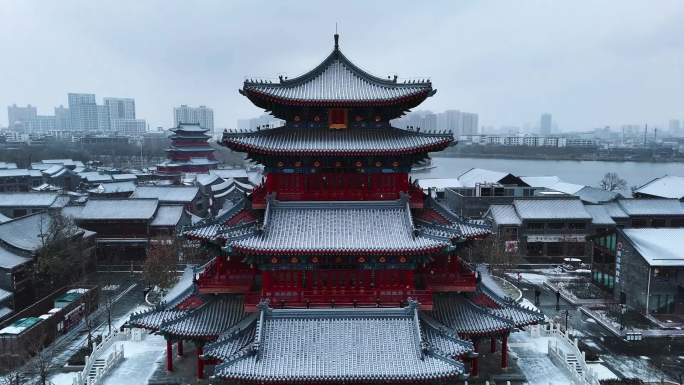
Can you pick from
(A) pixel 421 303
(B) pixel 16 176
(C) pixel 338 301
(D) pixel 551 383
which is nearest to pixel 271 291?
(C) pixel 338 301

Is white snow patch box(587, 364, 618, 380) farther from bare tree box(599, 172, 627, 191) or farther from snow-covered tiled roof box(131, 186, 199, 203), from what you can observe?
bare tree box(599, 172, 627, 191)

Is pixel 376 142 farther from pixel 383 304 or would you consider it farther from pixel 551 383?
pixel 551 383

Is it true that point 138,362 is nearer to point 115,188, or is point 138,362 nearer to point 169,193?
point 169,193

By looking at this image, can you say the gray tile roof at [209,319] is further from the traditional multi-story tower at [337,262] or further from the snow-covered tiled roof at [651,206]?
the snow-covered tiled roof at [651,206]

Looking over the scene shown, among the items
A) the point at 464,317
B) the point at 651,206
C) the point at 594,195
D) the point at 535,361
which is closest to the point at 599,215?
the point at 651,206

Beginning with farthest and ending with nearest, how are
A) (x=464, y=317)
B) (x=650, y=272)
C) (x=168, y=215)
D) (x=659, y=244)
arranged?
(x=168, y=215) → (x=659, y=244) → (x=650, y=272) → (x=464, y=317)

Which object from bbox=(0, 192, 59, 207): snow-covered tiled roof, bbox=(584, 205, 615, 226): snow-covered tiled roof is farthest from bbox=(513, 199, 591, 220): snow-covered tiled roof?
bbox=(0, 192, 59, 207): snow-covered tiled roof
